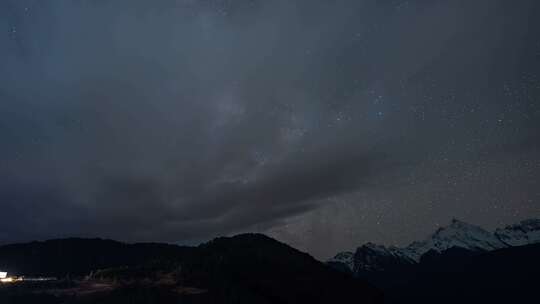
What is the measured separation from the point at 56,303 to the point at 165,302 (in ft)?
152

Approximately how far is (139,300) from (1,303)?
180 feet

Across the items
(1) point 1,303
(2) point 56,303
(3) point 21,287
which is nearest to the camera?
(1) point 1,303

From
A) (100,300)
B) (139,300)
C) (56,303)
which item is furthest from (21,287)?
(139,300)

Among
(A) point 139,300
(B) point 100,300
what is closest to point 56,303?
(B) point 100,300

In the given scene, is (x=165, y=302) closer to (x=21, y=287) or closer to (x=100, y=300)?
(x=100, y=300)

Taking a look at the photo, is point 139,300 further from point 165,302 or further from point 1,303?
point 1,303

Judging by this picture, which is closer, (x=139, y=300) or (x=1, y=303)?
(x=1, y=303)

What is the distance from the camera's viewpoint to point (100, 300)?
18838cm

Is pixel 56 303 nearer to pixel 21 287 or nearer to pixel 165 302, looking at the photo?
pixel 21 287

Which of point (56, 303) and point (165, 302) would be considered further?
point (165, 302)

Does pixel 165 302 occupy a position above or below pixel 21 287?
below

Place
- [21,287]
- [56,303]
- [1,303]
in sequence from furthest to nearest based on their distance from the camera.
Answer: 1. [21,287]
2. [56,303]
3. [1,303]

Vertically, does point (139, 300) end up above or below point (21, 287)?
below

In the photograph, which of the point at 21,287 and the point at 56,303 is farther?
the point at 21,287
